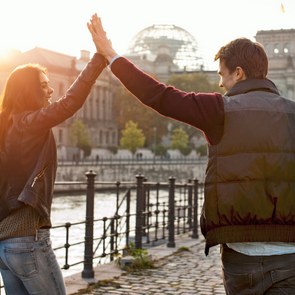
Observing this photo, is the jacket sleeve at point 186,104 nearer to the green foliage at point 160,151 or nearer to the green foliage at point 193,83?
the green foliage at point 160,151

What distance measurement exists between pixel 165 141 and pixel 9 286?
11190 centimetres

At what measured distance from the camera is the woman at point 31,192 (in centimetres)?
353

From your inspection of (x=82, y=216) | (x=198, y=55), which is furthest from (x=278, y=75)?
(x=82, y=216)

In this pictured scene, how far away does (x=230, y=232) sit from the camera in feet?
→ 9.87

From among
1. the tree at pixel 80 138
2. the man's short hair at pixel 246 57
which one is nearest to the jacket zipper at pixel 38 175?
the man's short hair at pixel 246 57

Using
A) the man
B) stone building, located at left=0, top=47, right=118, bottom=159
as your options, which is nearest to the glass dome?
stone building, located at left=0, top=47, right=118, bottom=159

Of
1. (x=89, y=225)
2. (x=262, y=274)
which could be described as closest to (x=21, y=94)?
(x=262, y=274)

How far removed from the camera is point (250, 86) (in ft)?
10.3

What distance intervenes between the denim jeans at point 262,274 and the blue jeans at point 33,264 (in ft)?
3.03

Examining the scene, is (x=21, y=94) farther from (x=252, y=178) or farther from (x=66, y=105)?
(x=252, y=178)

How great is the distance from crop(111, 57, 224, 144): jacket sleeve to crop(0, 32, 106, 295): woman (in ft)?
1.76

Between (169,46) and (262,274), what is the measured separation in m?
143

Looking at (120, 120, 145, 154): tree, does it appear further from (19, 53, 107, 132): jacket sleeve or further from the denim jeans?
the denim jeans

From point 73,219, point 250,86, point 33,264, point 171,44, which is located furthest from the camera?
point 171,44
